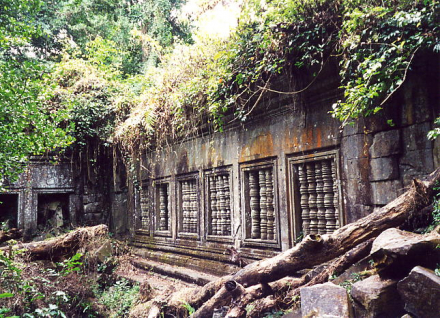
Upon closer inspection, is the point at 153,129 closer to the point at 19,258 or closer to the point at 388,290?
the point at 19,258

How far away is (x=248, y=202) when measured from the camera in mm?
6062

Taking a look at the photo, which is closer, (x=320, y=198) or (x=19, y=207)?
(x=320, y=198)

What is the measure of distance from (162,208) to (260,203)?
3.63 metres

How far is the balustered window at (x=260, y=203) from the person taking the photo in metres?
5.59

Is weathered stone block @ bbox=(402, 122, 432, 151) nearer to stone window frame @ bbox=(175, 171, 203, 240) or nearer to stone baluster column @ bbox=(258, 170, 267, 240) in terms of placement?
stone baluster column @ bbox=(258, 170, 267, 240)

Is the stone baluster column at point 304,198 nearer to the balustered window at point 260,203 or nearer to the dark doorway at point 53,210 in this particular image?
the balustered window at point 260,203

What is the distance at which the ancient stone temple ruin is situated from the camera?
4.03 m

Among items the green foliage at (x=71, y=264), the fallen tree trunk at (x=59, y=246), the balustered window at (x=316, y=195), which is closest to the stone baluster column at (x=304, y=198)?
the balustered window at (x=316, y=195)

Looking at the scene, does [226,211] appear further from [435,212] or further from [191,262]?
[435,212]

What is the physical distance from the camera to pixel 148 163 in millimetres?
9133

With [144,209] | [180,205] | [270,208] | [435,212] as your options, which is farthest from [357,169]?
[144,209]

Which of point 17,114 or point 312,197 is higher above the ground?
point 17,114

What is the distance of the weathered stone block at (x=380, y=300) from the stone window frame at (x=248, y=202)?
7.60ft

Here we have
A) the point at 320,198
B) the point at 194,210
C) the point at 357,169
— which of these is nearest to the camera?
the point at 357,169
